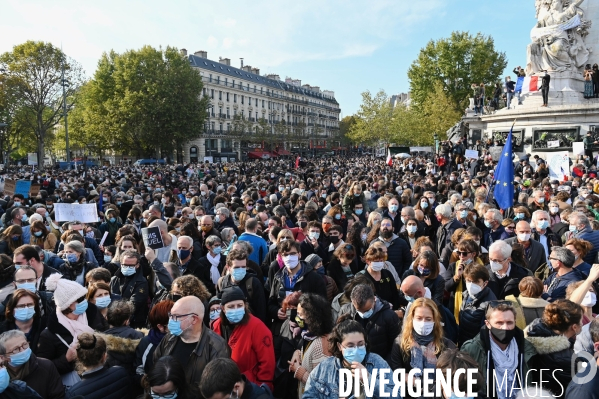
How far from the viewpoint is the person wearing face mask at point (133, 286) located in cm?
499

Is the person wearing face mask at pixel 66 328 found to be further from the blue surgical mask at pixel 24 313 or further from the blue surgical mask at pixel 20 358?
the blue surgical mask at pixel 20 358

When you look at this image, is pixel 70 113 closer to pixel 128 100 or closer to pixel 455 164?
pixel 128 100

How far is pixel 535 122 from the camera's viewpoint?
66.2 ft

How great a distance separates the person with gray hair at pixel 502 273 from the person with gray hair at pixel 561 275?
0.94 ft

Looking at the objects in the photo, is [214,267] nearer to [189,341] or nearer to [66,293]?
[66,293]

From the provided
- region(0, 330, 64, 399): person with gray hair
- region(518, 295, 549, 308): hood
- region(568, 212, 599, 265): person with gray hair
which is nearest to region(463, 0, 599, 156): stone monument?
region(568, 212, 599, 265): person with gray hair

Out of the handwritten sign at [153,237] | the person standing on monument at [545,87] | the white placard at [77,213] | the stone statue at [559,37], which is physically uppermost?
the stone statue at [559,37]

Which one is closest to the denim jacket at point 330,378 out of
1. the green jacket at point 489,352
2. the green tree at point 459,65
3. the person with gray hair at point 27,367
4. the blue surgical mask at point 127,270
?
the green jacket at point 489,352

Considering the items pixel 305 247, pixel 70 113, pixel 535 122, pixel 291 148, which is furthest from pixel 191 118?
pixel 305 247

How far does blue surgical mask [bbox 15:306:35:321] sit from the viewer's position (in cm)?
367

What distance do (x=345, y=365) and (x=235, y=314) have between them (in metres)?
1.00

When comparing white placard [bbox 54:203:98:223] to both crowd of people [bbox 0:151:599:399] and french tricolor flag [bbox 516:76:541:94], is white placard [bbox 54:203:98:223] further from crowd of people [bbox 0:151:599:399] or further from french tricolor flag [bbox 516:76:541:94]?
french tricolor flag [bbox 516:76:541:94]

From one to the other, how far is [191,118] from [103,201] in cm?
4131

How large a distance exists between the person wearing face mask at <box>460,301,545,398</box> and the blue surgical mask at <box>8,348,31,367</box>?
3.13 meters
